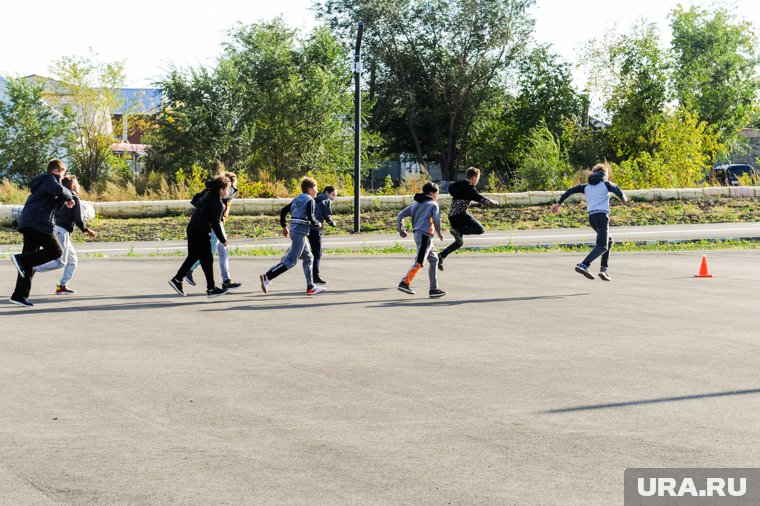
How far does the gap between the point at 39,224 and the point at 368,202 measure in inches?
695

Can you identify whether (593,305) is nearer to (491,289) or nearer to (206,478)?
(491,289)

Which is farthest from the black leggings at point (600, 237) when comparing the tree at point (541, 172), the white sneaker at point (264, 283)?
the tree at point (541, 172)

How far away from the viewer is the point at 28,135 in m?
39.1

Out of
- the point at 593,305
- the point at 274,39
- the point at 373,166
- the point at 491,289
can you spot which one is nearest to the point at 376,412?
the point at 593,305

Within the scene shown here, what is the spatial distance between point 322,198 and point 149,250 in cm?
780

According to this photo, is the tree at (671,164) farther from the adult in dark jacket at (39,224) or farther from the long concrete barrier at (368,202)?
the adult in dark jacket at (39,224)

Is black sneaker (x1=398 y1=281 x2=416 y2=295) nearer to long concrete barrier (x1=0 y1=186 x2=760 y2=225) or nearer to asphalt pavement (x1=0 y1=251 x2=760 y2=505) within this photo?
asphalt pavement (x1=0 y1=251 x2=760 y2=505)

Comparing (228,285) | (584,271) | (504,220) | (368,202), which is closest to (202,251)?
(228,285)

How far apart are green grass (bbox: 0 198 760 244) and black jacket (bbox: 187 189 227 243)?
11.1 metres

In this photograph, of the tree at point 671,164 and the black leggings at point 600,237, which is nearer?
the black leggings at point 600,237

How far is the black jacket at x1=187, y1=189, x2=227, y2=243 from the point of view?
13562 millimetres

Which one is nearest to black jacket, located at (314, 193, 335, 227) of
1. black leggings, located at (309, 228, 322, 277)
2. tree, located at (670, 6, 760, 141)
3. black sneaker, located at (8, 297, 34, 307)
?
black leggings, located at (309, 228, 322, 277)

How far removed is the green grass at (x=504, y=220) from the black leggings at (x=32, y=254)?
11.4 meters

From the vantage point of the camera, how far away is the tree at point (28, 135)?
38750mm
